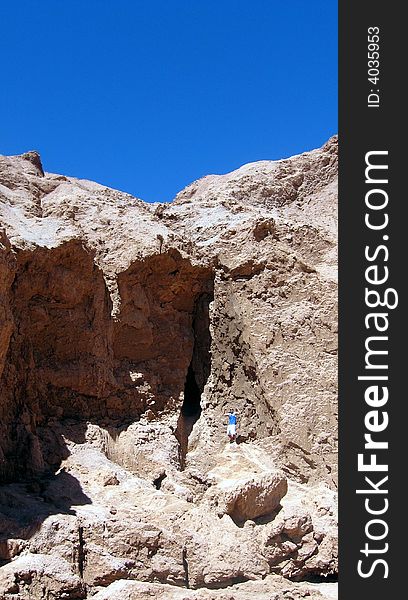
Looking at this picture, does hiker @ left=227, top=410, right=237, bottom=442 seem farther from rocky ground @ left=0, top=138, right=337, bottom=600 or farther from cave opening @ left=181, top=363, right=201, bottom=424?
cave opening @ left=181, top=363, right=201, bottom=424

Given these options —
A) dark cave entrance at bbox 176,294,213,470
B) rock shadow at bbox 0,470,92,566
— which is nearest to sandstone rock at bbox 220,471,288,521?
rock shadow at bbox 0,470,92,566

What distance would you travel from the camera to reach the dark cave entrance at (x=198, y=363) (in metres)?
13.4

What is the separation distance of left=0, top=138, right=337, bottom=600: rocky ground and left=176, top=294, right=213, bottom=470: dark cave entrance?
0.09ft

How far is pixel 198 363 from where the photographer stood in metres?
13.6

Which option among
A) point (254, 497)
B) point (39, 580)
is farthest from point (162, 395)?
point (39, 580)

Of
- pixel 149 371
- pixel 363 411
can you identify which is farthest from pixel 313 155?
pixel 363 411

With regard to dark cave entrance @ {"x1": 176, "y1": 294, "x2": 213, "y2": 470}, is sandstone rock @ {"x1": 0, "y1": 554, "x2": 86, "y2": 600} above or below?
below

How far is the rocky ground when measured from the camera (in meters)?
8.95

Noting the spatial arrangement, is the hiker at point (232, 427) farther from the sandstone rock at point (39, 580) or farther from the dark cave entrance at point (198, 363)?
the sandstone rock at point (39, 580)

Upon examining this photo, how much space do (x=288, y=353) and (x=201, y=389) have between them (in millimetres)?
1697

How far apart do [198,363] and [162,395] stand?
43.4 inches

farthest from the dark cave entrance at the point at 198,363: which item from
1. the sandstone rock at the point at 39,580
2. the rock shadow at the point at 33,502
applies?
the sandstone rock at the point at 39,580

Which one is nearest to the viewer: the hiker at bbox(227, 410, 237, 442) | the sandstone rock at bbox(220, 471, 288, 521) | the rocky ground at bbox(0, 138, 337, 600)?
the rocky ground at bbox(0, 138, 337, 600)

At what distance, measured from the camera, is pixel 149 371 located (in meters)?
12.9
